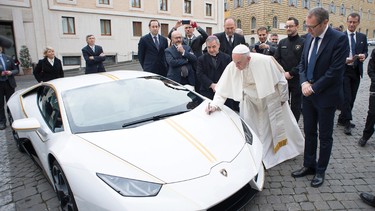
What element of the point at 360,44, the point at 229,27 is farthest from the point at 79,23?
the point at 360,44

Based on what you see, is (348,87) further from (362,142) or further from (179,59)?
(179,59)

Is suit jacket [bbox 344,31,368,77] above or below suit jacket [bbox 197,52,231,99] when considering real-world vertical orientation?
above

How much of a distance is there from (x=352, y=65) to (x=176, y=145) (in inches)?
151

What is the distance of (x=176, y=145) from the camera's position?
2.34 metres

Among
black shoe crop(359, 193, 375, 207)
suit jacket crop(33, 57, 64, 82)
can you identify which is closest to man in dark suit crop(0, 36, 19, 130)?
suit jacket crop(33, 57, 64, 82)

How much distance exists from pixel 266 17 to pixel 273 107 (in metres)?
43.0

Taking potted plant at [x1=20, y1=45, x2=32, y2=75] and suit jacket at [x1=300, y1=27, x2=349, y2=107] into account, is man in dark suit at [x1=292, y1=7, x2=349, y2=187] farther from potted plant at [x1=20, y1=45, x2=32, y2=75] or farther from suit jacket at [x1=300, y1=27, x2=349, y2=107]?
potted plant at [x1=20, y1=45, x2=32, y2=75]

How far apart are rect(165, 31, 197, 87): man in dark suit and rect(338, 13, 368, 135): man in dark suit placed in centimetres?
271

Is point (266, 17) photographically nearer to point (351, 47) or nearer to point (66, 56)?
point (66, 56)

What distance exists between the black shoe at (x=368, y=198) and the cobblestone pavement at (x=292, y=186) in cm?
4

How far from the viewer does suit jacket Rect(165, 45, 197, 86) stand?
515 centimetres

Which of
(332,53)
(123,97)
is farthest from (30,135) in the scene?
(332,53)

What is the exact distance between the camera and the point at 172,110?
297cm

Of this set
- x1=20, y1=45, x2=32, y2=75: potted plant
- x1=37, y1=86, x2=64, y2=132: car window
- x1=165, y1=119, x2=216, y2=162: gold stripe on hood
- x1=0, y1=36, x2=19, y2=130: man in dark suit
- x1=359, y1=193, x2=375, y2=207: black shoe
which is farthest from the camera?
x1=20, y1=45, x2=32, y2=75: potted plant
